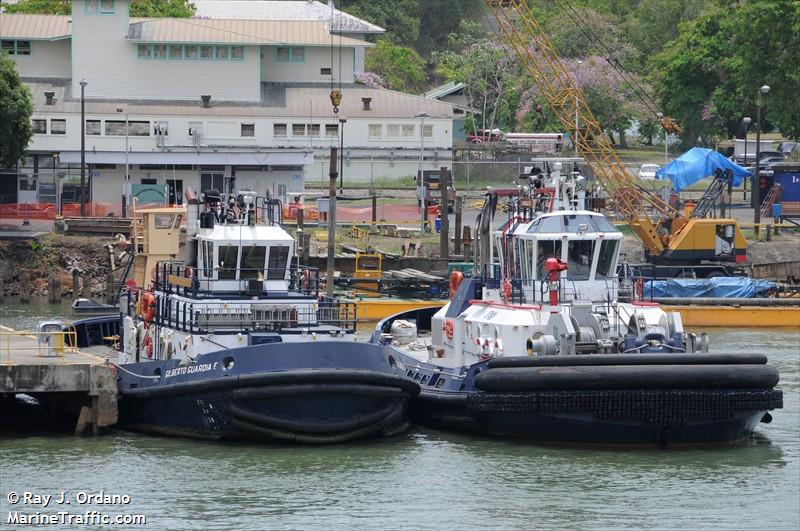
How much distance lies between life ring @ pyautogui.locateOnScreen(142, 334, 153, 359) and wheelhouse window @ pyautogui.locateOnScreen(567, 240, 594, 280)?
7869 millimetres

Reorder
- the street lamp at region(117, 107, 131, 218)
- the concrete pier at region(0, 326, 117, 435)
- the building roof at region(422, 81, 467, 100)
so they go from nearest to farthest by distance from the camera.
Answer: the concrete pier at region(0, 326, 117, 435)
the street lamp at region(117, 107, 131, 218)
the building roof at region(422, 81, 467, 100)

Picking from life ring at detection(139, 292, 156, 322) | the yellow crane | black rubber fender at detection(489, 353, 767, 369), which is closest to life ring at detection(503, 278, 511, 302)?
black rubber fender at detection(489, 353, 767, 369)

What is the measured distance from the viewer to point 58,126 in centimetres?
7312

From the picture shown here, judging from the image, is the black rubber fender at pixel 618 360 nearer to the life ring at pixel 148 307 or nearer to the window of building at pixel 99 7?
the life ring at pixel 148 307

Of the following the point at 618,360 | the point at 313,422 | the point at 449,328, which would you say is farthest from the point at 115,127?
the point at 618,360

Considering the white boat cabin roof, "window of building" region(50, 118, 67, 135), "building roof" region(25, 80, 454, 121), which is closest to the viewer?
the white boat cabin roof

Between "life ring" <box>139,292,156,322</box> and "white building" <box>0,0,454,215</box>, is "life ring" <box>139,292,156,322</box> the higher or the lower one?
the lower one

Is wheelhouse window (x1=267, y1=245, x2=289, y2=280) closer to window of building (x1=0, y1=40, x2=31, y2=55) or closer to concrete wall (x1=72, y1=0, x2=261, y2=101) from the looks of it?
concrete wall (x1=72, y1=0, x2=261, y2=101)

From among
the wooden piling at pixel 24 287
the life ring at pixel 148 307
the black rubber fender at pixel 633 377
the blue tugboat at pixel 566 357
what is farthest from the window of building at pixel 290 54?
the black rubber fender at pixel 633 377

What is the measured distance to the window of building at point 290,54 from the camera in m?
79.2

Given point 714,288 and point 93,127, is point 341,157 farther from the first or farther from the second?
point 714,288

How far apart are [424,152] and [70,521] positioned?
2080 inches

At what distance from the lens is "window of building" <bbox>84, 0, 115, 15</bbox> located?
75.1 meters

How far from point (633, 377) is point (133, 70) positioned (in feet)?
162
